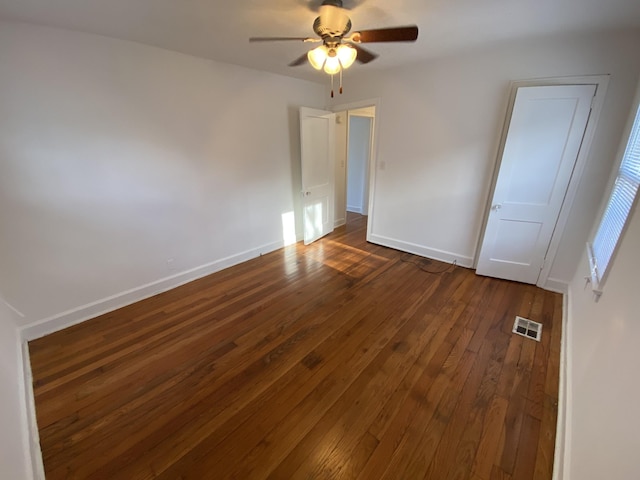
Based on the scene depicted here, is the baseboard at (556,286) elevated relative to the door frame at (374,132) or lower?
lower

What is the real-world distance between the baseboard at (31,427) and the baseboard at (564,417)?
8.38 ft

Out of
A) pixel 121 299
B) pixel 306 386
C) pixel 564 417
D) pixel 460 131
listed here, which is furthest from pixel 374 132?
pixel 121 299

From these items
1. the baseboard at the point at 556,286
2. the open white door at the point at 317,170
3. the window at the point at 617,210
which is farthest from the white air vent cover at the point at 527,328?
the open white door at the point at 317,170

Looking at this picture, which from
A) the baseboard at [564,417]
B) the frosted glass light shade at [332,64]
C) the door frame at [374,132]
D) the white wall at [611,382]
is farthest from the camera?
the door frame at [374,132]

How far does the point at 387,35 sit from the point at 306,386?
234cm

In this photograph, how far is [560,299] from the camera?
8.81 ft

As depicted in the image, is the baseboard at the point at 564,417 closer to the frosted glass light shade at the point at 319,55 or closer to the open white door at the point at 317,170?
the frosted glass light shade at the point at 319,55

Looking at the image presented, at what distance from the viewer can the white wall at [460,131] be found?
2.27 metres

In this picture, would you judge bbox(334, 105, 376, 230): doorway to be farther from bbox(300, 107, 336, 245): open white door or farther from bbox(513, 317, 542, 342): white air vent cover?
bbox(513, 317, 542, 342): white air vent cover

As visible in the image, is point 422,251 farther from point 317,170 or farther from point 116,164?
point 116,164

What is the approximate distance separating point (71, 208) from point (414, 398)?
3.09 meters

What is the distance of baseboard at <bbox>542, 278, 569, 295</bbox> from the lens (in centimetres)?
277

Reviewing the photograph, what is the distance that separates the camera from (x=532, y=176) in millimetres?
2652

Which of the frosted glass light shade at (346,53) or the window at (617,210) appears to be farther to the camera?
the frosted glass light shade at (346,53)
